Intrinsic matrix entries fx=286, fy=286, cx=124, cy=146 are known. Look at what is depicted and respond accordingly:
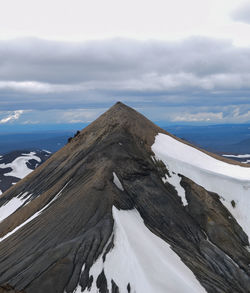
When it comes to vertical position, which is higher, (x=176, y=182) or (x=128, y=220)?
(x=128, y=220)

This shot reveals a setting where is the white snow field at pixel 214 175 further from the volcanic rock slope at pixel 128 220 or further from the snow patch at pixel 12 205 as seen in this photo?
the snow patch at pixel 12 205

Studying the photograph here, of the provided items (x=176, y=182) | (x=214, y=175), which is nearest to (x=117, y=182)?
(x=176, y=182)

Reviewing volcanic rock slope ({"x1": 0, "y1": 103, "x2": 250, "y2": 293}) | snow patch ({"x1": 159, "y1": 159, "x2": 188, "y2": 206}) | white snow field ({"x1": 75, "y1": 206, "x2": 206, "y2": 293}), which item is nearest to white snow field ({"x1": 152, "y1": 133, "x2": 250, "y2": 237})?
volcanic rock slope ({"x1": 0, "y1": 103, "x2": 250, "y2": 293})

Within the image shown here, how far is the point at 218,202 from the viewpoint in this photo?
50.3 m

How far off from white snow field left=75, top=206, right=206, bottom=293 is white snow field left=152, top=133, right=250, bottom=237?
17304mm

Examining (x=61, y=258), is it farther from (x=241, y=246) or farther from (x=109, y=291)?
(x=241, y=246)

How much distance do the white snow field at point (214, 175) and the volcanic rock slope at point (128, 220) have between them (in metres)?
0.21

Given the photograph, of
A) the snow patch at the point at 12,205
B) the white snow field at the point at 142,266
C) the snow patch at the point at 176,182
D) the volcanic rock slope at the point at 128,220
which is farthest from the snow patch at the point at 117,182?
the snow patch at the point at 12,205

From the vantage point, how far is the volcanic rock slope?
28.3 metres

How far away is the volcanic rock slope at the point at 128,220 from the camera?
28.3m

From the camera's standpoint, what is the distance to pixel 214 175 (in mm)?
56188

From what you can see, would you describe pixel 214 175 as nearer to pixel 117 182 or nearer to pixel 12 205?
pixel 117 182

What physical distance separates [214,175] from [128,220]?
26.9 metres

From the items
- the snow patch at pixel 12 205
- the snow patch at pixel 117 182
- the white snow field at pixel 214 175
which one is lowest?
the snow patch at pixel 12 205
